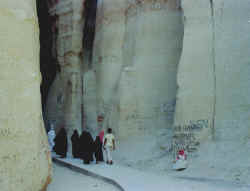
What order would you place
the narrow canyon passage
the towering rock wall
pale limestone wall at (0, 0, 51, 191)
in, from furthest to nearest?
the towering rock wall → the narrow canyon passage → pale limestone wall at (0, 0, 51, 191)

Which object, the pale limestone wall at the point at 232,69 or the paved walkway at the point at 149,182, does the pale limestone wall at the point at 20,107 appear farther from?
the pale limestone wall at the point at 232,69

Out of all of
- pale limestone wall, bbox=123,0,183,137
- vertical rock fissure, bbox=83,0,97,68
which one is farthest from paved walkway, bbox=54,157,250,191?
vertical rock fissure, bbox=83,0,97,68

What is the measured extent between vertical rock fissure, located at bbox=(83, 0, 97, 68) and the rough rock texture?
224 cm

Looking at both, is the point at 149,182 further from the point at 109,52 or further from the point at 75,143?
the point at 109,52

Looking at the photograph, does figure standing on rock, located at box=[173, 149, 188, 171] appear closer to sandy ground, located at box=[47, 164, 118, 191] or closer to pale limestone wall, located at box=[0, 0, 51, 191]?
sandy ground, located at box=[47, 164, 118, 191]

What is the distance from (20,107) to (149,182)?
3015mm

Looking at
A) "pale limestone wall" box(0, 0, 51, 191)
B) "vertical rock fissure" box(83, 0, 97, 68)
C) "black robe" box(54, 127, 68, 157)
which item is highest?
"vertical rock fissure" box(83, 0, 97, 68)

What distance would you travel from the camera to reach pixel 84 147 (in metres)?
10.8

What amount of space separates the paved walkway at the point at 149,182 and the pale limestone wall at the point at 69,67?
672 centimetres

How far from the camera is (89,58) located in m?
17.0

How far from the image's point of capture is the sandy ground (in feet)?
25.9

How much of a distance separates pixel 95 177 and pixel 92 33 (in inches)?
384

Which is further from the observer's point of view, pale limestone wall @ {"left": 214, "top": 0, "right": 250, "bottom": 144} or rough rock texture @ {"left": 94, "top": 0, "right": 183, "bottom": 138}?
rough rock texture @ {"left": 94, "top": 0, "right": 183, "bottom": 138}

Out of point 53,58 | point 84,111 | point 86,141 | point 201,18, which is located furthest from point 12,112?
point 53,58
